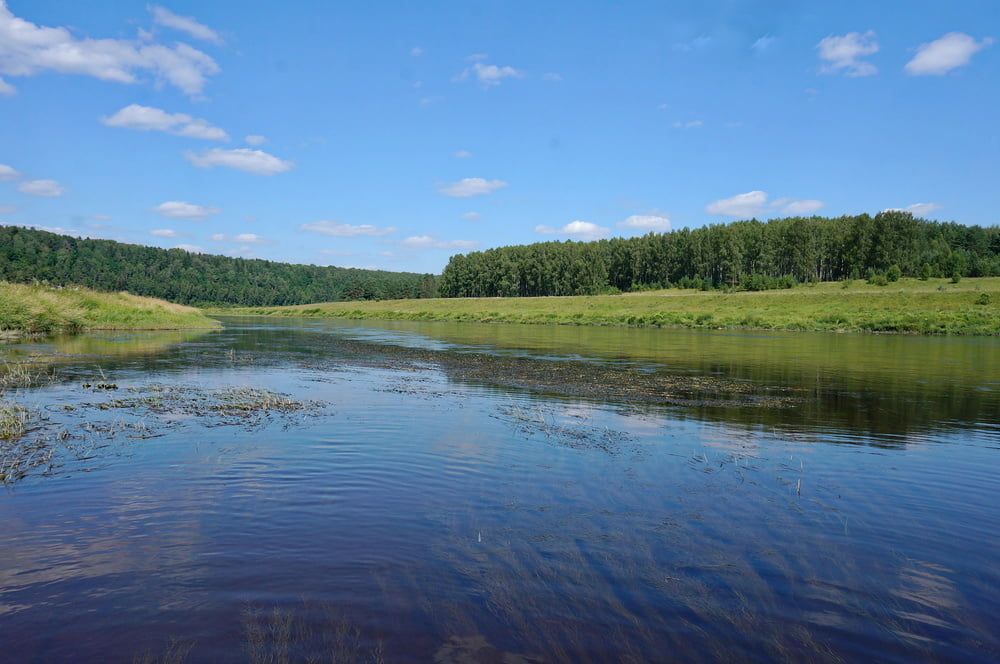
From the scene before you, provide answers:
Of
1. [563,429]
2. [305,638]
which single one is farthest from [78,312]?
[305,638]

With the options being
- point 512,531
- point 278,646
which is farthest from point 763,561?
point 278,646

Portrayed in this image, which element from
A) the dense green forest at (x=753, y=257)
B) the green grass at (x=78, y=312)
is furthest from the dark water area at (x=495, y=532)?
the dense green forest at (x=753, y=257)

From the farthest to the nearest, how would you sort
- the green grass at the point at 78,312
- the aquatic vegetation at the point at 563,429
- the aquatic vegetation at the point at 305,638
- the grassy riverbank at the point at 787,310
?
the grassy riverbank at the point at 787,310 < the green grass at the point at 78,312 < the aquatic vegetation at the point at 563,429 < the aquatic vegetation at the point at 305,638

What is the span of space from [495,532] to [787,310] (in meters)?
80.9

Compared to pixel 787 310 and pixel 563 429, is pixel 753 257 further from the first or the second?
pixel 563 429

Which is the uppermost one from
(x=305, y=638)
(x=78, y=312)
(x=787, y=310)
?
(x=787, y=310)

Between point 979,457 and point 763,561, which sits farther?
point 979,457

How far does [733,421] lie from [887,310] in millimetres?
67133

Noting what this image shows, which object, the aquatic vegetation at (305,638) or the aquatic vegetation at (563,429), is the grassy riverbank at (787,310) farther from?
the aquatic vegetation at (305,638)

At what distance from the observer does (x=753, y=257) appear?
421ft

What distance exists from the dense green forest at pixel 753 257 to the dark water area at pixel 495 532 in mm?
107092

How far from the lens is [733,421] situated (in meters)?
16.5

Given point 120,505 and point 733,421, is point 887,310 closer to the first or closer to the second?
point 733,421

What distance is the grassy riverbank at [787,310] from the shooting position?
64.5m
